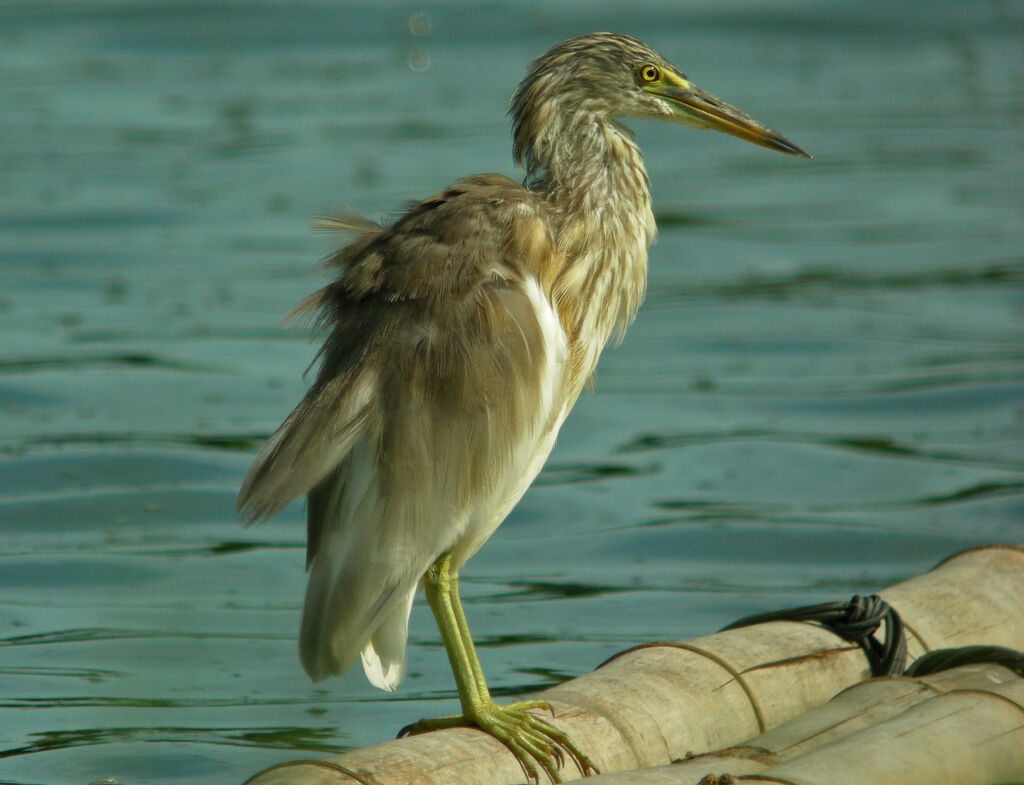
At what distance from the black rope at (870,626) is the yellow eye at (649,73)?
5.07ft

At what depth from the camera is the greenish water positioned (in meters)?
6.04

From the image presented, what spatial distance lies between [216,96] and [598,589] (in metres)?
10.7

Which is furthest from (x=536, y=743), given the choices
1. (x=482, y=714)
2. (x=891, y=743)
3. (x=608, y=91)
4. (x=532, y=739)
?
(x=608, y=91)

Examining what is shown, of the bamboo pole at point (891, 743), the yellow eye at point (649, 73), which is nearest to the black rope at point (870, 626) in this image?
the bamboo pole at point (891, 743)

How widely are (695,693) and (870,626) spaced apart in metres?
0.62

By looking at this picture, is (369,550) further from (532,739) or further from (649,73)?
(649,73)

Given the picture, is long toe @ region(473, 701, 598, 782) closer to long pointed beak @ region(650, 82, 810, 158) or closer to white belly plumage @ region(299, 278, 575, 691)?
white belly plumage @ region(299, 278, 575, 691)

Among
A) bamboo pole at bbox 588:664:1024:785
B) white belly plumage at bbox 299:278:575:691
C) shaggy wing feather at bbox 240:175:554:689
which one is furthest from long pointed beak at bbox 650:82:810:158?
bamboo pole at bbox 588:664:1024:785

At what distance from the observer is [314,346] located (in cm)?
1122

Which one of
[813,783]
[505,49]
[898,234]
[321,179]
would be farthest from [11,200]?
[813,783]

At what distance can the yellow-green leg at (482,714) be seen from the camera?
3.58 metres

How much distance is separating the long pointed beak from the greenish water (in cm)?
104

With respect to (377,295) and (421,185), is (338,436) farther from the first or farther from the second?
(421,185)

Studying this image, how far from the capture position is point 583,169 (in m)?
4.34
